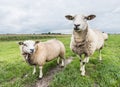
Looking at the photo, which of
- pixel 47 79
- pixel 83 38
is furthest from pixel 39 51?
pixel 83 38

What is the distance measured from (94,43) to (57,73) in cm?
266

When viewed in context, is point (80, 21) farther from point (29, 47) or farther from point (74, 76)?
point (74, 76)

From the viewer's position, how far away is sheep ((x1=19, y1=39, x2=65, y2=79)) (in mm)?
12572

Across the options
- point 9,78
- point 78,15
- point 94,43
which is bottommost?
point 9,78

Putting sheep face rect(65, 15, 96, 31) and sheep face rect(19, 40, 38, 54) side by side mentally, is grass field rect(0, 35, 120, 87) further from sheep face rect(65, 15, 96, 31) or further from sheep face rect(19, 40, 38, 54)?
sheep face rect(65, 15, 96, 31)

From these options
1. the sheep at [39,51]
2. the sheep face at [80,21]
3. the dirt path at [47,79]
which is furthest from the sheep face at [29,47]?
the sheep face at [80,21]

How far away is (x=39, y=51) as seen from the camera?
45.3 feet

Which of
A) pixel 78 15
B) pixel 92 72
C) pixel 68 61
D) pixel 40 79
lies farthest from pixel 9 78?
pixel 78 15

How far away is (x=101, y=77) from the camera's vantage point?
14.0m

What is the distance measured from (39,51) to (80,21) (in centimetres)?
329

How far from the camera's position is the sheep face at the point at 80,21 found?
11445mm

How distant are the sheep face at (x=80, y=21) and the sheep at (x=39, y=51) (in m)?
2.33

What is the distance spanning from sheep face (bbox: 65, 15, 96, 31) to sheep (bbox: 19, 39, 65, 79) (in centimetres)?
233

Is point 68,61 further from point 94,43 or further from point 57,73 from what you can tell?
point 94,43
